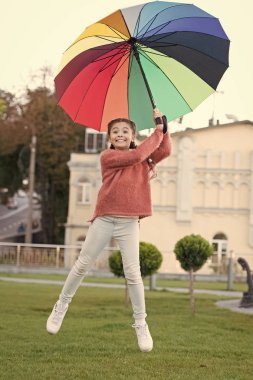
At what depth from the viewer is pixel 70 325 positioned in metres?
14.2

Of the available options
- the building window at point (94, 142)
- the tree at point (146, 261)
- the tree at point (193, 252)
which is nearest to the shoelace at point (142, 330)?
the tree at point (193, 252)

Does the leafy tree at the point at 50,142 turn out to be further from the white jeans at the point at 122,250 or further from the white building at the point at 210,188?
the white jeans at the point at 122,250

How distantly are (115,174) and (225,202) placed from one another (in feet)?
134

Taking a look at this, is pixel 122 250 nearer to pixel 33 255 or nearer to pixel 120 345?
pixel 120 345

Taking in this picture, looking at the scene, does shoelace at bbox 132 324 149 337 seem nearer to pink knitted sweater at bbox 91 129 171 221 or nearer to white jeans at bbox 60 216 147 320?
white jeans at bbox 60 216 147 320

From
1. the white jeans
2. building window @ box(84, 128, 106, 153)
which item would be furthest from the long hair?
building window @ box(84, 128, 106, 153)

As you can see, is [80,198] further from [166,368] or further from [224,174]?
[166,368]

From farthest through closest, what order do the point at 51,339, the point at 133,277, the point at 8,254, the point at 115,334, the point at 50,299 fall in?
1. the point at 8,254
2. the point at 50,299
3. the point at 115,334
4. the point at 51,339
5. the point at 133,277

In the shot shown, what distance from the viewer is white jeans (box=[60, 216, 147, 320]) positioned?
8.69m

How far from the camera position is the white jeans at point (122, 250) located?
342 inches

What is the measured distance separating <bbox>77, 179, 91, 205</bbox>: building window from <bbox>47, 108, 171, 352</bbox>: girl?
4464 centimetres

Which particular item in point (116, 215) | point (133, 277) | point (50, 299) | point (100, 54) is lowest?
point (50, 299)

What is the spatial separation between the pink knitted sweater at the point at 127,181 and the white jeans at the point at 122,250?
11 centimetres

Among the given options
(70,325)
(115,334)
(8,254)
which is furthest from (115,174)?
(8,254)
